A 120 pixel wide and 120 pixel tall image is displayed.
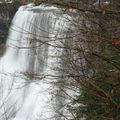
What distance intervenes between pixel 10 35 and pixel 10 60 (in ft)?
5.45

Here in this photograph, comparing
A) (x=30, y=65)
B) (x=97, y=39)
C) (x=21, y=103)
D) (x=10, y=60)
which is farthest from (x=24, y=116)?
(x=97, y=39)

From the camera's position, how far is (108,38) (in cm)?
478

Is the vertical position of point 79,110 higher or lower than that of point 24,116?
higher

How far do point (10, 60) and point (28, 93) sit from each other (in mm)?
4155

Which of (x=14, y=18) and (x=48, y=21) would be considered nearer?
(x=48, y=21)

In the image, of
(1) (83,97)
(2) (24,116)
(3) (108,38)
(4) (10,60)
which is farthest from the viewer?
(4) (10,60)

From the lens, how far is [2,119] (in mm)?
14039

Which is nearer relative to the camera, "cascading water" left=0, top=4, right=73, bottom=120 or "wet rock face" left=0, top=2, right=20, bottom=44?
"cascading water" left=0, top=4, right=73, bottom=120

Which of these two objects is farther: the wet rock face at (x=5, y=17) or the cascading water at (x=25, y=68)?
the wet rock face at (x=5, y=17)

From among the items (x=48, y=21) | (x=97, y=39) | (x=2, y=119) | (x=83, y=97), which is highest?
(x=97, y=39)

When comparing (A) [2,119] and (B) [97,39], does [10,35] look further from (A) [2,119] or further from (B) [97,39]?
(B) [97,39]

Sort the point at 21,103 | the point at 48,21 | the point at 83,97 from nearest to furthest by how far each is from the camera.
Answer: the point at 83,97 < the point at 21,103 < the point at 48,21

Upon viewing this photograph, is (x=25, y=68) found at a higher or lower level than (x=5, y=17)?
lower

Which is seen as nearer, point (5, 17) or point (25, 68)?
point (25, 68)
